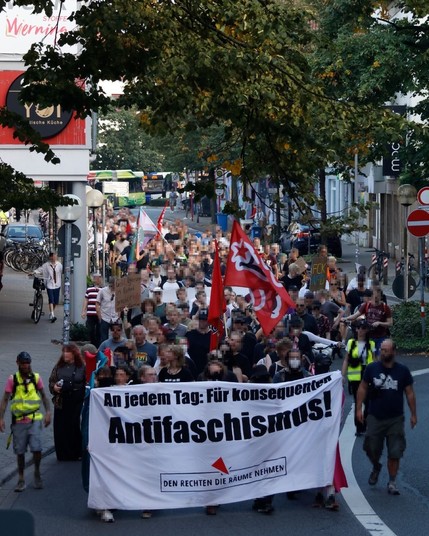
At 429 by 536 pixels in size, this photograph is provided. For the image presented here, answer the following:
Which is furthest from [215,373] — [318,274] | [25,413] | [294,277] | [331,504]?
[294,277]

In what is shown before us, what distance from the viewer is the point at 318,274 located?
977 inches

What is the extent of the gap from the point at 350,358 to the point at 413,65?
11725mm

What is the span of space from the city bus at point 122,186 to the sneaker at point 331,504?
181 feet

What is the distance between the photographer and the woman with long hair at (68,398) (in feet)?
48.6

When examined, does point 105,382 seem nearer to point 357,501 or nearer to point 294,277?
point 357,501

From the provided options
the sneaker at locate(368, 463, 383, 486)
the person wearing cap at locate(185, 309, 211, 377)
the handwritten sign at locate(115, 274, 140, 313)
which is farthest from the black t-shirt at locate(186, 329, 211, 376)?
the sneaker at locate(368, 463, 383, 486)

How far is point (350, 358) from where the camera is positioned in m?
16.6

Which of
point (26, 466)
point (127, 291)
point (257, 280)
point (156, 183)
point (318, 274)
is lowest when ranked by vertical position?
Answer: point (26, 466)

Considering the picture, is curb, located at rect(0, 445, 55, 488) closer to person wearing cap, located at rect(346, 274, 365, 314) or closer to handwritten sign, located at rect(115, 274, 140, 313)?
handwritten sign, located at rect(115, 274, 140, 313)

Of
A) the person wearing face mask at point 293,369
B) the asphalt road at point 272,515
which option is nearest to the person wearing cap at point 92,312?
the asphalt road at point 272,515

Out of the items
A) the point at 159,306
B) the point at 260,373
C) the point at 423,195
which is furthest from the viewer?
the point at 423,195

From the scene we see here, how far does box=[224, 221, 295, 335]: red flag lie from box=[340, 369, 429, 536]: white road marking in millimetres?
1791

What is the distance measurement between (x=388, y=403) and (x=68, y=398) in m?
4.11

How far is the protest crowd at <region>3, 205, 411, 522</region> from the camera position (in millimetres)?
13414
